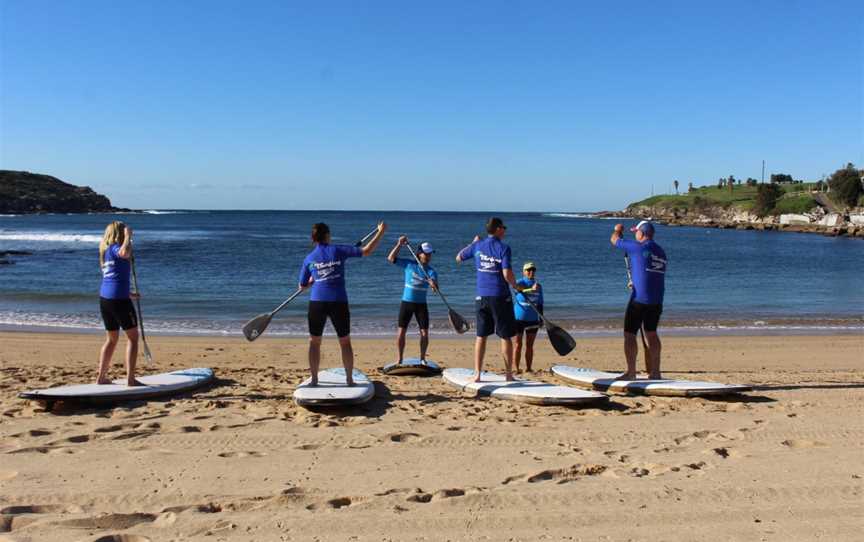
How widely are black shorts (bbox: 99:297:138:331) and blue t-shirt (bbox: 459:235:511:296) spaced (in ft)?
12.2

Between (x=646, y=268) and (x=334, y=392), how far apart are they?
152 inches

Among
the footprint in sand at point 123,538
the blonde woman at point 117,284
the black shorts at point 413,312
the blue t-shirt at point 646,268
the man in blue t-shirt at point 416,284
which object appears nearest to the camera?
the footprint in sand at point 123,538

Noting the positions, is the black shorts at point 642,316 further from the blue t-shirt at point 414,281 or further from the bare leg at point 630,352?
the blue t-shirt at point 414,281

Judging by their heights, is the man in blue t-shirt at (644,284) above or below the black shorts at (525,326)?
above

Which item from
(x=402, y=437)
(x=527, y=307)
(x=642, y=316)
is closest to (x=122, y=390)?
(x=402, y=437)

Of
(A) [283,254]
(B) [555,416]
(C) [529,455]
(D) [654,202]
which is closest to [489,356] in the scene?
(B) [555,416]

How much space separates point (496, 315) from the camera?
739 cm

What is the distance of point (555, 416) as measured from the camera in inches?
261

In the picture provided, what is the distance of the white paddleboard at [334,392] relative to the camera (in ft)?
21.7

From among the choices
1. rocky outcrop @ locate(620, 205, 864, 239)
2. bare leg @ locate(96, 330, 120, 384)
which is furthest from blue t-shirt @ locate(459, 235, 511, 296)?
rocky outcrop @ locate(620, 205, 864, 239)

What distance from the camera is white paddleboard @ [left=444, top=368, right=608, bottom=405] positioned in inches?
274

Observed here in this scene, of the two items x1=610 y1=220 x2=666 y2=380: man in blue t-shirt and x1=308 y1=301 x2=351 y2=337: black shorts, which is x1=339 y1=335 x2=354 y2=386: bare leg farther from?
x1=610 y1=220 x2=666 y2=380: man in blue t-shirt

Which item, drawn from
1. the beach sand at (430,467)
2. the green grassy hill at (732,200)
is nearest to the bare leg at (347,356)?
the beach sand at (430,467)

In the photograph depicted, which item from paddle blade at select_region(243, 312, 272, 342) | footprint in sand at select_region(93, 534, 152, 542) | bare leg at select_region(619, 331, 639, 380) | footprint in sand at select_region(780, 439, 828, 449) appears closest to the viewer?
footprint in sand at select_region(93, 534, 152, 542)
